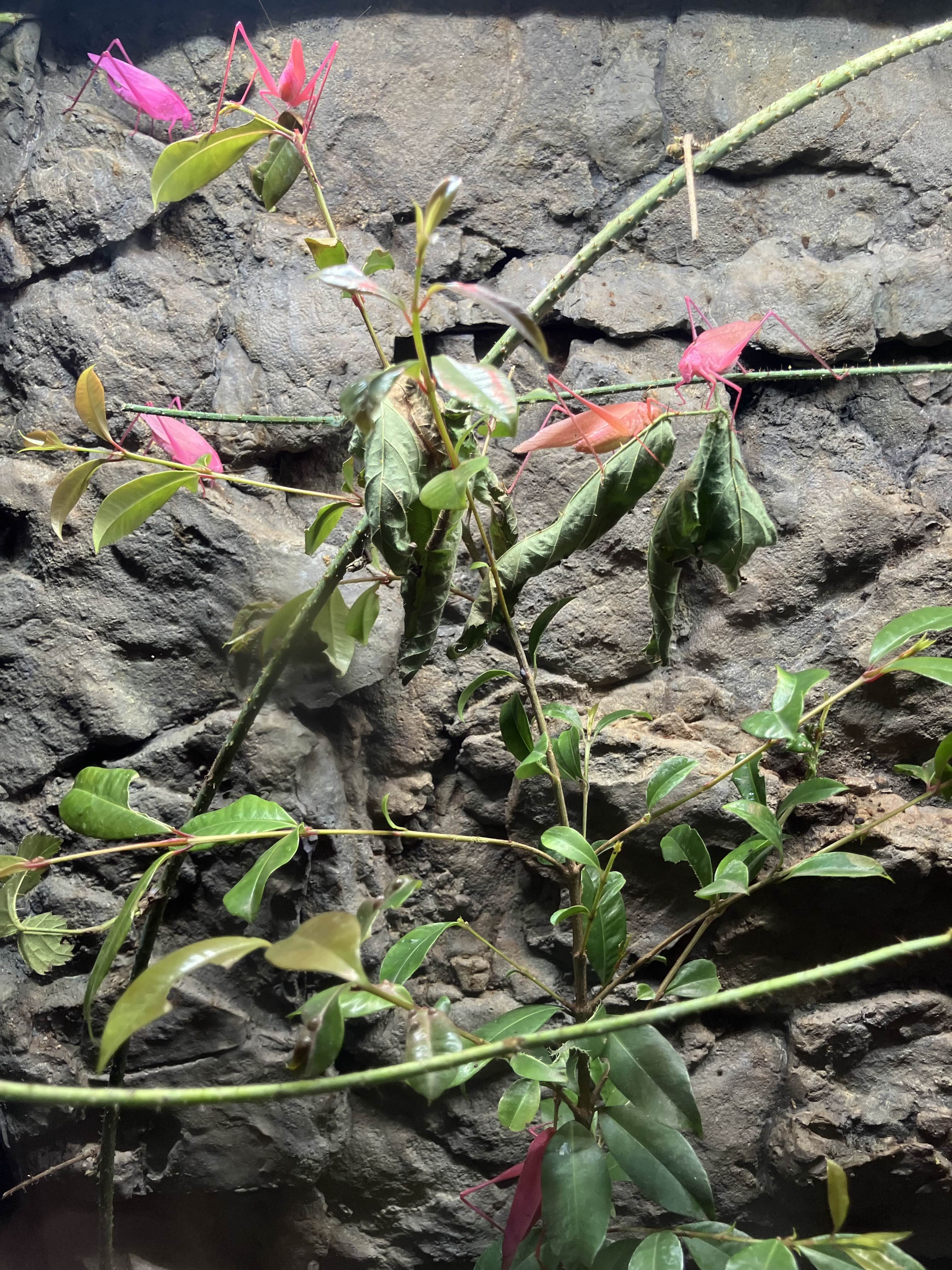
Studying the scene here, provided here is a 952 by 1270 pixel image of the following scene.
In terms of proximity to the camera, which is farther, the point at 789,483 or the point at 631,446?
the point at 789,483

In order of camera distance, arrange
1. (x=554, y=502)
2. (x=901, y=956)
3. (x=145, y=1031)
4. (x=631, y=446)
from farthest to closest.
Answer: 1. (x=554, y=502)
2. (x=145, y=1031)
3. (x=631, y=446)
4. (x=901, y=956)

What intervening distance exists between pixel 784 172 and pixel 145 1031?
151 centimetres

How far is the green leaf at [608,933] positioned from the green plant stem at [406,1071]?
36 cm

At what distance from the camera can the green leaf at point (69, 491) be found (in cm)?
89

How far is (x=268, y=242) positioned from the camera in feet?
4.25

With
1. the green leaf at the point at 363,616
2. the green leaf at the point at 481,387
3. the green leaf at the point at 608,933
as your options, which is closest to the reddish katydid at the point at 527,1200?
the green leaf at the point at 608,933

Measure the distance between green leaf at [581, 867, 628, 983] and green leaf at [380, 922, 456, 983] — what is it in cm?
14

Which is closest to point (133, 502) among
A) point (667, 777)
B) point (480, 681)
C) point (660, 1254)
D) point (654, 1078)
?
point (480, 681)

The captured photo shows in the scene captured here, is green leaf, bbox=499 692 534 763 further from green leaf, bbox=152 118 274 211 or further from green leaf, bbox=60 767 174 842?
green leaf, bbox=152 118 274 211

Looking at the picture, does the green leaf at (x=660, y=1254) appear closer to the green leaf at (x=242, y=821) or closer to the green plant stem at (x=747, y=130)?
the green leaf at (x=242, y=821)

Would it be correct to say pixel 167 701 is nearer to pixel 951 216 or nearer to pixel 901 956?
pixel 901 956

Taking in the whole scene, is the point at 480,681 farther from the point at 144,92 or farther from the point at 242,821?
the point at 144,92

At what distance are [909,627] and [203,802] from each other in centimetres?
74

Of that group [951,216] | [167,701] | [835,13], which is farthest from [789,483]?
[167,701]
